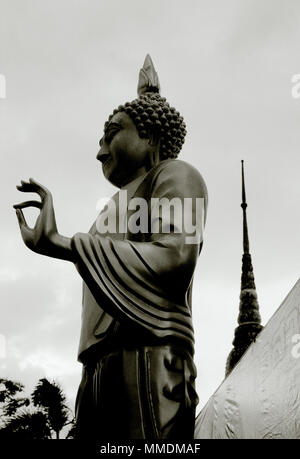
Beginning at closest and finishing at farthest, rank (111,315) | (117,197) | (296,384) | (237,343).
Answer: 1. (111,315)
2. (117,197)
3. (296,384)
4. (237,343)

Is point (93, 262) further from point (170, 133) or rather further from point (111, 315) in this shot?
point (170, 133)

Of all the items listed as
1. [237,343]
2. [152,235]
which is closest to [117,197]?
[152,235]

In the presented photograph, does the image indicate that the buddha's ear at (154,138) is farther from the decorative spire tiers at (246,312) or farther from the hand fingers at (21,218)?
the decorative spire tiers at (246,312)

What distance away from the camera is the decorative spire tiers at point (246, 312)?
1508 inches

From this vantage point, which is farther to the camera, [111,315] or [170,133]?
[170,133]

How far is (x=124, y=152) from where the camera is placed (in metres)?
5.26

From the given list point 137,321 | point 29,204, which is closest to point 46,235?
point 29,204

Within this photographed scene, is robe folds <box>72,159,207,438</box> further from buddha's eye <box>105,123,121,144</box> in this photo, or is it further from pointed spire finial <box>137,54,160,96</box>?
pointed spire finial <box>137,54,160,96</box>

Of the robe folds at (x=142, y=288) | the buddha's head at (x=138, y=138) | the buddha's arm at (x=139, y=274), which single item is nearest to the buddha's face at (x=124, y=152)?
the buddha's head at (x=138, y=138)
